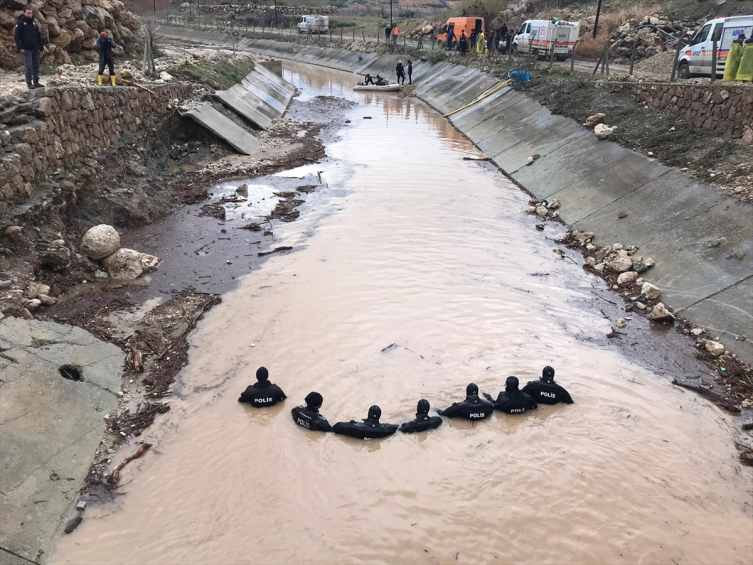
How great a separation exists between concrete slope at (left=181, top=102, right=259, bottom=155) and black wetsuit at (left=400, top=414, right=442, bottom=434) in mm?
14557

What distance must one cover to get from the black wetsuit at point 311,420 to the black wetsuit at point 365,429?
0.54ft

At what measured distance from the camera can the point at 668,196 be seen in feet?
39.8

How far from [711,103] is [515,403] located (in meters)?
11.1

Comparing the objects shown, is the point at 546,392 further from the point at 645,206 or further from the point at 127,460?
the point at 645,206

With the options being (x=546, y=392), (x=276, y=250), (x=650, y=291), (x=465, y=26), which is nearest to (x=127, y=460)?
(x=546, y=392)

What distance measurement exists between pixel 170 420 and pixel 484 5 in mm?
55613

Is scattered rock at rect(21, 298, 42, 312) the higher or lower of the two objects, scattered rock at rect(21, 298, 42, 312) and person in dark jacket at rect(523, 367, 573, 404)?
the higher

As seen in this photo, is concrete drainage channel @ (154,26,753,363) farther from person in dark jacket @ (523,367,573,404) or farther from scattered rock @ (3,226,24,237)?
scattered rock @ (3,226,24,237)

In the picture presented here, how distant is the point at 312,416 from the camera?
6.69 meters

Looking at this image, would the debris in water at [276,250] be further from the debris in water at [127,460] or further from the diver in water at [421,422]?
the diver in water at [421,422]

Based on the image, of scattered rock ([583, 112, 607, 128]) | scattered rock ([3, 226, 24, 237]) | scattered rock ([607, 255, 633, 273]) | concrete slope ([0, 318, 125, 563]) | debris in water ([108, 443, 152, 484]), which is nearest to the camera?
concrete slope ([0, 318, 125, 563])

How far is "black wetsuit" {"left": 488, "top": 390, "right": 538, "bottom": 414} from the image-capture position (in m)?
6.98

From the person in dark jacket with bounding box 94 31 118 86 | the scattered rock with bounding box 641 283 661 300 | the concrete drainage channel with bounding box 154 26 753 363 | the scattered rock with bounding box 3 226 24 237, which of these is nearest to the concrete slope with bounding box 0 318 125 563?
the scattered rock with bounding box 3 226 24 237

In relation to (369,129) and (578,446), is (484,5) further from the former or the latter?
(578,446)
